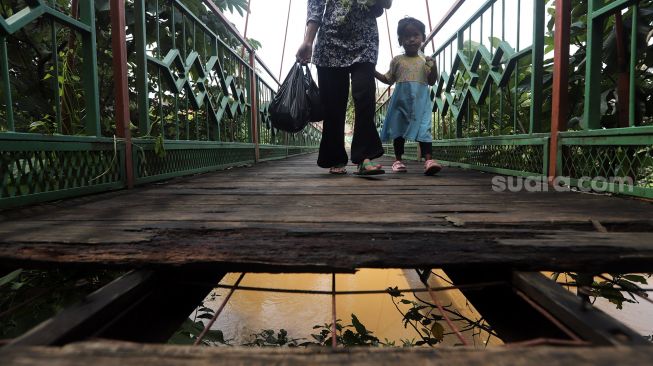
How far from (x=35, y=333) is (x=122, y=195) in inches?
53.6

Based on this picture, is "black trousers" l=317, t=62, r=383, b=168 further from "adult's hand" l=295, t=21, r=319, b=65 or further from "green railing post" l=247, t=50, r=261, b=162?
"green railing post" l=247, t=50, r=261, b=162

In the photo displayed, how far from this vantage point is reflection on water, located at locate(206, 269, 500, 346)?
132 inches

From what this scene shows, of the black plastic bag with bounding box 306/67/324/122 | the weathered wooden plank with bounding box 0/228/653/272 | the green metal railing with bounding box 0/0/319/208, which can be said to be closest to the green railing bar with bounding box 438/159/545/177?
the black plastic bag with bounding box 306/67/324/122

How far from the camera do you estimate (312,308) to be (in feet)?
12.5

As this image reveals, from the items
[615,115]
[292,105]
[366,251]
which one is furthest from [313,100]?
[366,251]

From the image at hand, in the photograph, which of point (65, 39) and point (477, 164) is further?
point (477, 164)

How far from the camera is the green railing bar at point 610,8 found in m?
1.61

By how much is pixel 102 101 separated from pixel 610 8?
11.8 feet

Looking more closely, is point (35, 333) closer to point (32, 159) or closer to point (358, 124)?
point (32, 159)

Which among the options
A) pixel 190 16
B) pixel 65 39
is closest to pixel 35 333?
pixel 190 16

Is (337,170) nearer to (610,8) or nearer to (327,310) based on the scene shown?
(327,310)

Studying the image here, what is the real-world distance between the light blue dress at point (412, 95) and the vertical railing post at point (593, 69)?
146cm

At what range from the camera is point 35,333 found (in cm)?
57

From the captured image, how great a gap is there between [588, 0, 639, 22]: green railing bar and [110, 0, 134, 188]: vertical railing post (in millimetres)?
2269
